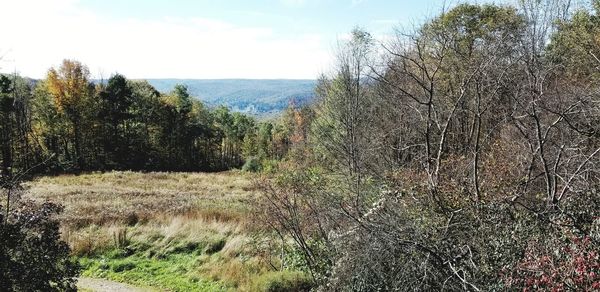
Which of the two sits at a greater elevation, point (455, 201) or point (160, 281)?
point (455, 201)

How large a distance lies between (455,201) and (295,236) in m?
3.35

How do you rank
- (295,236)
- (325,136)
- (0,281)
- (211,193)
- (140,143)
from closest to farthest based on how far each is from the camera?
(0,281), (295,236), (325,136), (211,193), (140,143)

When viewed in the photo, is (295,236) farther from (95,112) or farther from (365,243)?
(95,112)

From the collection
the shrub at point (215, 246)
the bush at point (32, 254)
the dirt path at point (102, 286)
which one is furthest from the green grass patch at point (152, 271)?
the bush at point (32, 254)

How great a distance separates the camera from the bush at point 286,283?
8.98m

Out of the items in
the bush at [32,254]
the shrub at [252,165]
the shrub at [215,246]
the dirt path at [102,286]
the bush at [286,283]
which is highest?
the bush at [32,254]

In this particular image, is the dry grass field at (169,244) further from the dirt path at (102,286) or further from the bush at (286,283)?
the dirt path at (102,286)

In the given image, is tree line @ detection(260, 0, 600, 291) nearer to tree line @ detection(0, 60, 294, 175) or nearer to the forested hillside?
the forested hillside

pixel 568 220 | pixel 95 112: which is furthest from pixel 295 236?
pixel 95 112

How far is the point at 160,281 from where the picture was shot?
1079 cm

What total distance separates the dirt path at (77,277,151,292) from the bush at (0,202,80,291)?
3264 mm

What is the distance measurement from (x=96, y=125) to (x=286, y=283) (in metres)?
40.3

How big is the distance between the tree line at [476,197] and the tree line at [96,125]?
31.0m

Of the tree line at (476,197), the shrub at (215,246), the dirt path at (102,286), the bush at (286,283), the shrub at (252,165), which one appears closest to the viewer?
the tree line at (476,197)
